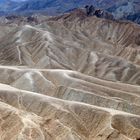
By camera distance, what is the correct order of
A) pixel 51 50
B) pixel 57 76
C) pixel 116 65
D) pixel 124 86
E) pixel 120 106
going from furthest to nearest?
pixel 51 50, pixel 116 65, pixel 57 76, pixel 124 86, pixel 120 106

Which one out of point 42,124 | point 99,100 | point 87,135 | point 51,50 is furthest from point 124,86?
point 51,50

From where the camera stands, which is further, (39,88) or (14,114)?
(39,88)

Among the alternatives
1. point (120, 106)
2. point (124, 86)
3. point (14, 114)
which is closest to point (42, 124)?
point (14, 114)

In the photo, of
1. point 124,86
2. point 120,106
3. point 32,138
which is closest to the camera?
point 32,138

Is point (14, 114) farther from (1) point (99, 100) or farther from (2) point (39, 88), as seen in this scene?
(2) point (39, 88)

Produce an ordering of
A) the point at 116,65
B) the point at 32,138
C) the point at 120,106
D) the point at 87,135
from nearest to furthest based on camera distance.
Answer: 1. the point at 32,138
2. the point at 87,135
3. the point at 120,106
4. the point at 116,65

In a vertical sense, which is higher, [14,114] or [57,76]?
[14,114]

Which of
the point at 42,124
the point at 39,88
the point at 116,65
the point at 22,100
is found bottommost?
the point at 116,65

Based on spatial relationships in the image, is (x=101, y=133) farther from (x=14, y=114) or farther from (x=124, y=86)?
(x=124, y=86)

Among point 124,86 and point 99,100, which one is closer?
point 99,100
